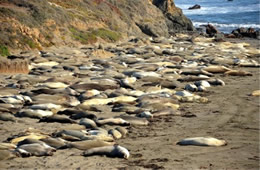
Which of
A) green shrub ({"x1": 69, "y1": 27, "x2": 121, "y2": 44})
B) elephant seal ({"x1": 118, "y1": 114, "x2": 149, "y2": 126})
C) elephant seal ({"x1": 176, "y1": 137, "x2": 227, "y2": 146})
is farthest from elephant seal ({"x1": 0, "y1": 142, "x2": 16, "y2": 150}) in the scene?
green shrub ({"x1": 69, "y1": 27, "x2": 121, "y2": 44})

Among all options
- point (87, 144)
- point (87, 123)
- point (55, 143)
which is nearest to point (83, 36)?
point (87, 123)

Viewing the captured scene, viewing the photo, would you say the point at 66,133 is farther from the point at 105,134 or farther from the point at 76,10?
the point at 76,10

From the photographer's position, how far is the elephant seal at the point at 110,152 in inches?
245

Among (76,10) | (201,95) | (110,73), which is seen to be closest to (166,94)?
(201,95)

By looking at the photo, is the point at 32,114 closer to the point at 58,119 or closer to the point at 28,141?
the point at 58,119

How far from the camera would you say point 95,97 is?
1001 cm

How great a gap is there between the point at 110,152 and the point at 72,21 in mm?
15857

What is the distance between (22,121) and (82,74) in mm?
4913

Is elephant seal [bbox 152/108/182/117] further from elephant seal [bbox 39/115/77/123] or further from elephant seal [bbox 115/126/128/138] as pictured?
elephant seal [bbox 39/115/77/123]

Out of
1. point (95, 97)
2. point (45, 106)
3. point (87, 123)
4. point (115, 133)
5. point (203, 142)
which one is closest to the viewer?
point (203, 142)

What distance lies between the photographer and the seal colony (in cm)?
671

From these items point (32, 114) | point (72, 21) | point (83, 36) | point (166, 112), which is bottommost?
point (166, 112)

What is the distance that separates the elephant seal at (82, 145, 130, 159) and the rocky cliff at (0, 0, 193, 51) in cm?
1079

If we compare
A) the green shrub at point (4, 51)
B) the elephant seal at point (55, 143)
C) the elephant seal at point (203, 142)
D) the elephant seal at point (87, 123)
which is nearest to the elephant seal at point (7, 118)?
the elephant seal at point (87, 123)
